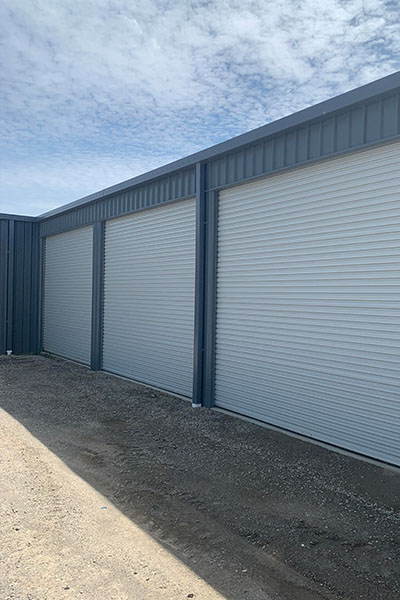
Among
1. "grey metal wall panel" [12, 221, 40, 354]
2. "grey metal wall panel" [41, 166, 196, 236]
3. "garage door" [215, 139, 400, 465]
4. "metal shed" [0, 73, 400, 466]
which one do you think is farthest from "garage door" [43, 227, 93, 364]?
"garage door" [215, 139, 400, 465]

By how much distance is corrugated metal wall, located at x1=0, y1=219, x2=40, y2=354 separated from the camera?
14711mm

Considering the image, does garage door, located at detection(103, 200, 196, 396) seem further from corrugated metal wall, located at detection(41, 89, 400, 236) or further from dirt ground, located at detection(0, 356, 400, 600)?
dirt ground, located at detection(0, 356, 400, 600)

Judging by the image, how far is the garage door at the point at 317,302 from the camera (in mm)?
5621

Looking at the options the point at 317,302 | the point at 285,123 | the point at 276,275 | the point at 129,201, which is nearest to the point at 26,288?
the point at 129,201

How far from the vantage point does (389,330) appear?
5559 mm

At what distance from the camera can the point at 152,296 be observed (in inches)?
392

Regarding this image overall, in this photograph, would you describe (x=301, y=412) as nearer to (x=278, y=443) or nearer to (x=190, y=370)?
(x=278, y=443)

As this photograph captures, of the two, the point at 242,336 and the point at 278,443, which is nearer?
the point at 278,443

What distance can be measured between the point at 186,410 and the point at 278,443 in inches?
81.3

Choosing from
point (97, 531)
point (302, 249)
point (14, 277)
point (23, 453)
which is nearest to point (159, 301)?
point (302, 249)

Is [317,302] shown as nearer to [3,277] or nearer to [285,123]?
[285,123]

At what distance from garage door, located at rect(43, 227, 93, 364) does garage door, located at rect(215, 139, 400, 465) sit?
18.2 ft

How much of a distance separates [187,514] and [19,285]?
481 inches

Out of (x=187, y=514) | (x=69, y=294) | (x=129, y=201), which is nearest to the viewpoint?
(x=187, y=514)
